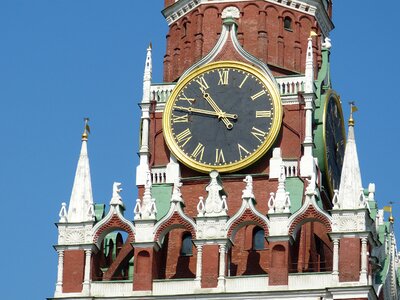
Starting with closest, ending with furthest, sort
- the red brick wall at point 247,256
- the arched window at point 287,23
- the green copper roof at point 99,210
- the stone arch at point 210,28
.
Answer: the red brick wall at point 247,256 < the green copper roof at point 99,210 < the stone arch at point 210,28 < the arched window at point 287,23

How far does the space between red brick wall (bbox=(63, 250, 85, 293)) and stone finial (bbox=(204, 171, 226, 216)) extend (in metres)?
3.11

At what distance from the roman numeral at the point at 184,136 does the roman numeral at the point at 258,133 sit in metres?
1.56

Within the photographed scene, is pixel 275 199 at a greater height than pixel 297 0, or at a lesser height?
lesser

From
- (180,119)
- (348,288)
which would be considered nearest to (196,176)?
(180,119)

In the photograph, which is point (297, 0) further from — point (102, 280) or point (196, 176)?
point (102, 280)

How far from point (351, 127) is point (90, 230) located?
656 centimetres

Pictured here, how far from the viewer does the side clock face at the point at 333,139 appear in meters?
58.0

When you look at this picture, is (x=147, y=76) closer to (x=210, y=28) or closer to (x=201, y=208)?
(x=210, y=28)

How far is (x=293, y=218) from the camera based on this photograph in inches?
2156

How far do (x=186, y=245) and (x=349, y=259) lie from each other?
14.6 ft

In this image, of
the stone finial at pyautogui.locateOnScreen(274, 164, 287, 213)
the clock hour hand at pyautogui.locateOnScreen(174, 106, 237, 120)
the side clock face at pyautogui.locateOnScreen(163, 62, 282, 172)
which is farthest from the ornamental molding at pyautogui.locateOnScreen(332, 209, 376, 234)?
the clock hour hand at pyautogui.locateOnScreen(174, 106, 237, 120)

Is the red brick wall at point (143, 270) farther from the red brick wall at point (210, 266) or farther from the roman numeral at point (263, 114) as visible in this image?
the roman numeral at point (263, 114)

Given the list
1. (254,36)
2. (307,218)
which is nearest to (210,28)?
(254,36)

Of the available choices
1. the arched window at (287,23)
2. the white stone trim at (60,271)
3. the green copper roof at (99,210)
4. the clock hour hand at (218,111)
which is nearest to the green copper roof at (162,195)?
the green copper roof at (99,210)
